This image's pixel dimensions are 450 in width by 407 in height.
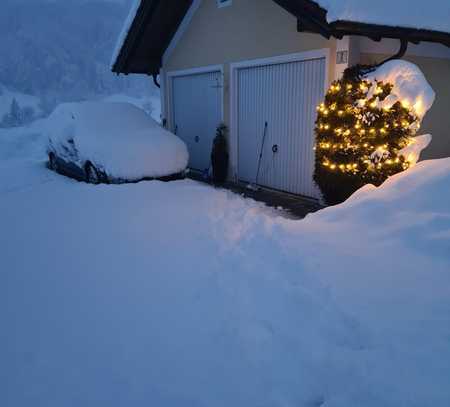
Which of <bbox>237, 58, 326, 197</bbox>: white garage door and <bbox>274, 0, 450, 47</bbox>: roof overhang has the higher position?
<bbox>274, 0, 450, 47</bbox>: roof overhang

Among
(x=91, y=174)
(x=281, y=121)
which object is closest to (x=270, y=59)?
(x=281, y=121)

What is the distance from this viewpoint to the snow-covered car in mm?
6832

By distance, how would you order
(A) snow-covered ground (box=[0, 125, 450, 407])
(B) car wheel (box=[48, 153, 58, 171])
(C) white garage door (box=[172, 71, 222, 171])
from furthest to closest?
(B) car wheel (box=[48, 153, 58, 171]) → (C) white garage door (box=[172, 71, 222, 171]) → (A) snow-covered ground (box=[0, 125, 450, 407])

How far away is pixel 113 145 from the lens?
689 centimetres

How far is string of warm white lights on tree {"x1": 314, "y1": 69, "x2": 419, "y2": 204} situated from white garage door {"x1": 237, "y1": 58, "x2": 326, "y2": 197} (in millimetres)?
847

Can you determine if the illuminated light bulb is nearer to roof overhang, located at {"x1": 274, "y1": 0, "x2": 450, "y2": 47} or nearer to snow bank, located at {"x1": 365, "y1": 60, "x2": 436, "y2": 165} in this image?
snow bank, located at {"x1": 365, "y1": 60, "x2": 436, "y2": 165}

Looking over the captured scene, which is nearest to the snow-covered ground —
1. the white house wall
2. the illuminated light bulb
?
the illuminated light bulb

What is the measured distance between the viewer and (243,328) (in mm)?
2562

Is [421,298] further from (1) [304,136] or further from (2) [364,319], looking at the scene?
(1) [304,136]

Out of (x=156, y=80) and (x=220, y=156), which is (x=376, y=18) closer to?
(x=220, y=156)

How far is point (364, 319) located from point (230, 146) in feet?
22.0

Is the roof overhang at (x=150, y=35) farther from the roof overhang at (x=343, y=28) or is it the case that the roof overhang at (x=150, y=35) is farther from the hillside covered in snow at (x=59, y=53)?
the hillside covered in snow at (x=59, y=53)

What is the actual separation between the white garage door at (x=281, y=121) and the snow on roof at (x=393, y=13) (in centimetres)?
118

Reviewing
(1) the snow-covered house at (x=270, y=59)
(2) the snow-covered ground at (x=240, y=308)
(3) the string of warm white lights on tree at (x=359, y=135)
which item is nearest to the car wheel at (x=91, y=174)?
(2) the snow-covered ground at (x=240, y=308)
